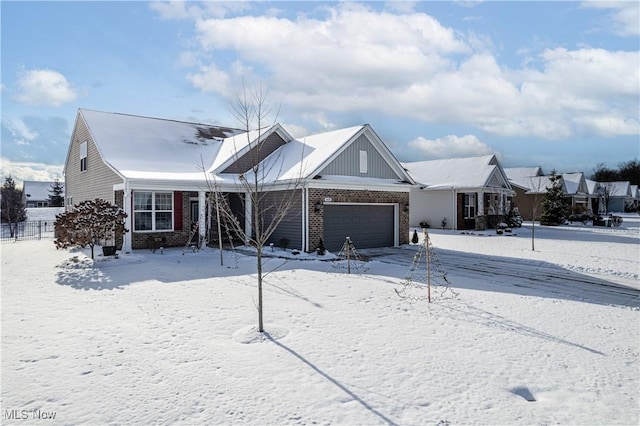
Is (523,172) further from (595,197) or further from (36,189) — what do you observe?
(36,189)

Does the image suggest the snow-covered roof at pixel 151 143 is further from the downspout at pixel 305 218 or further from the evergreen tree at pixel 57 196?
the evergreen tree at pixel 57 196

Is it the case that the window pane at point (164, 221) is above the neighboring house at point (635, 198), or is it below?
below

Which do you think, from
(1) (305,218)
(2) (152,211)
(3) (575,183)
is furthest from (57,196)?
(3) (575,183)

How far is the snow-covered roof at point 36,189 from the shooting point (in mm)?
68812

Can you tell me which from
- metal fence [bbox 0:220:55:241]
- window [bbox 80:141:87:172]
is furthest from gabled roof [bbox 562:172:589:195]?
metal fence [bbox 0:220:55:241]

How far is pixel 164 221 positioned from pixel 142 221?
909 mm

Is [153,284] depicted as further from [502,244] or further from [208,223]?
[502,244]

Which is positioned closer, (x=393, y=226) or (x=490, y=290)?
(x=490, y=290)

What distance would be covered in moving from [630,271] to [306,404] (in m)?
13.6

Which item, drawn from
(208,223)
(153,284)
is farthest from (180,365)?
(208,223)

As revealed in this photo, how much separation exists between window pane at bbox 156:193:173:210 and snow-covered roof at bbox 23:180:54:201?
61.9m

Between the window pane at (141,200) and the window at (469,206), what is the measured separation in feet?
72.1

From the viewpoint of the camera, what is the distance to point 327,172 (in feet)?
57.1

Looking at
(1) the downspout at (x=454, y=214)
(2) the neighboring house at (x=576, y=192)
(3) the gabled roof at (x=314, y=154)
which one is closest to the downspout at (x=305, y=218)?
(3) the gabled roof at (x=314, y=154)
